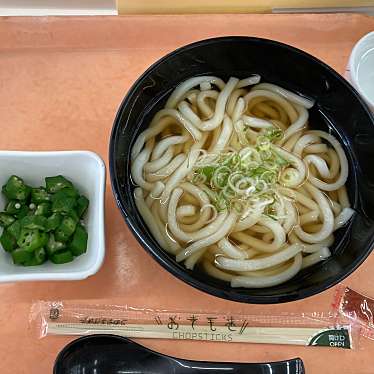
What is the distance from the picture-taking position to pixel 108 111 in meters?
1.41

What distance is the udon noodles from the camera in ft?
3.89

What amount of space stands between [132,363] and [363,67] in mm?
1008

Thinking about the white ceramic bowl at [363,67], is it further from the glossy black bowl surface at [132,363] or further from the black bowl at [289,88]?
the glossy black bowl surface at [132,363]

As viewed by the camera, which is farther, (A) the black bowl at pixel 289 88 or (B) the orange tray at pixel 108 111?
(B) the orange tray at pixel 108 111

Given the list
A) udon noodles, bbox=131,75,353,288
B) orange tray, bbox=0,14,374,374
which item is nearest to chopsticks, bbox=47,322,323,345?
orange tray, bbox=0,14,374,374

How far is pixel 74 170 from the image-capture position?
47.8 inches

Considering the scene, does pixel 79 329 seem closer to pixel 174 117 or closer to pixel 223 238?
pixel 223 238

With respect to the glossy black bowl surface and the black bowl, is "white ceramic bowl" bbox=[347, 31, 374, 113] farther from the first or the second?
the glossy black bowl surface

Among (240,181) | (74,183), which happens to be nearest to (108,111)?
(74,183)

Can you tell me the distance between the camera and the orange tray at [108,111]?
1173 millimetres

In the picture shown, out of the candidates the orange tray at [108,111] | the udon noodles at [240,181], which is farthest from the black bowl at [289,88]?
the orange tray at [108,111]

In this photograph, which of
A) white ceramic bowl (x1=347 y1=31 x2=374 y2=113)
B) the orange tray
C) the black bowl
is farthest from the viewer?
white ceramic bowl (x1=347 y1=31 x2=374 y2=113)

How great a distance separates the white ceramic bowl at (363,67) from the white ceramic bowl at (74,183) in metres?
0.72

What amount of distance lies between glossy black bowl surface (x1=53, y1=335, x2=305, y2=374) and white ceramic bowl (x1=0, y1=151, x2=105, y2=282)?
6.6 inches
